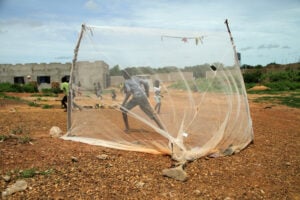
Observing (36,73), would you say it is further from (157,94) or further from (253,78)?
(157,94)

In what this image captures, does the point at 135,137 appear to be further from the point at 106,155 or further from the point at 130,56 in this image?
the point at 130,56

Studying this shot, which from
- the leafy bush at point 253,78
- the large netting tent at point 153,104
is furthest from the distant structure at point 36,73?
the large netting tent at point 153,104

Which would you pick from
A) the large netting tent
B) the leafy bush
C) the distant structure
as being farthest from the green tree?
the leafy bush

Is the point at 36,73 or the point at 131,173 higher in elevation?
the point at 36,73

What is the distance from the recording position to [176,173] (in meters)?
4.20

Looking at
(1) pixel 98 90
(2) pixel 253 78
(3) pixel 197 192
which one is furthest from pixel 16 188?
(2) pixel 253 78

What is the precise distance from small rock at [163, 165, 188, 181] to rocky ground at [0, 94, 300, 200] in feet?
0.22

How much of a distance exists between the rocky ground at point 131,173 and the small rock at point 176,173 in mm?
67

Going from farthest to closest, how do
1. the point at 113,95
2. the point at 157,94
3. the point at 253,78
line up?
the point at 253,78 → the point at 113,95 → the point at 157,94

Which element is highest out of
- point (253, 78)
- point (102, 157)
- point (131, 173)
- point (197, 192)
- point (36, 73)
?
point (36, 73)

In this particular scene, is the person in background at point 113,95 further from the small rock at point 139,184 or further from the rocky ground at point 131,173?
the small rock at point 139,184

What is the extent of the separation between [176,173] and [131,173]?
571mm

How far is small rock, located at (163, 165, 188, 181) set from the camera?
414 centimetres

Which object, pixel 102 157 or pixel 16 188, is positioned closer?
pixel 16 188
